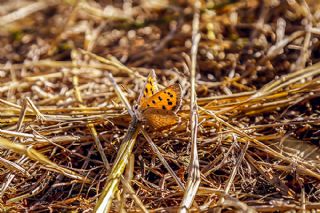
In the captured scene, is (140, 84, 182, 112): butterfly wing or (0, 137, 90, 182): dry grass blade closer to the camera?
(0, 137, 90, 182): dry grass blade

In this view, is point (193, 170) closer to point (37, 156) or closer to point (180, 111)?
point (180, 111)

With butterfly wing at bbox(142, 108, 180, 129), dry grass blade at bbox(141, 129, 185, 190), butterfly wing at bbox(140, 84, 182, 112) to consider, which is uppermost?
butterfly wing at bbox(140, 84, 182, 112)

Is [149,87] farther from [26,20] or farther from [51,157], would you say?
[26,20]

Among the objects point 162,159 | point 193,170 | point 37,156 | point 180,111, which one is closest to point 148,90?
point 180,111

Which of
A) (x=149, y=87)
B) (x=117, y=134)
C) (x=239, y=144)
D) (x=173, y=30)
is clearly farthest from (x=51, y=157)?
(x=173, y=30)

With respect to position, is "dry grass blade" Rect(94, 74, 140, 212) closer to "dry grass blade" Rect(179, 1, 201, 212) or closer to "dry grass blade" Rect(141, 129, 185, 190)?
"dry grass blade" Rect(141, 129, 185, 190)

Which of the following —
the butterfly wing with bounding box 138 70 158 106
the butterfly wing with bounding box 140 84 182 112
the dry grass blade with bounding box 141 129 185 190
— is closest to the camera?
the dry grass blade with bounding box 141 129 185 190

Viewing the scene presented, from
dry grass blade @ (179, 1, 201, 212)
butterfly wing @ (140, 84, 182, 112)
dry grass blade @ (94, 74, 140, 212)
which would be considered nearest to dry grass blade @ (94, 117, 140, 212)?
dry grass blade @ (94, 74, 140, 212)

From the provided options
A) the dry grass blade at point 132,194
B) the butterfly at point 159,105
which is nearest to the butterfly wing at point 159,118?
the butterfly at point 159,105
